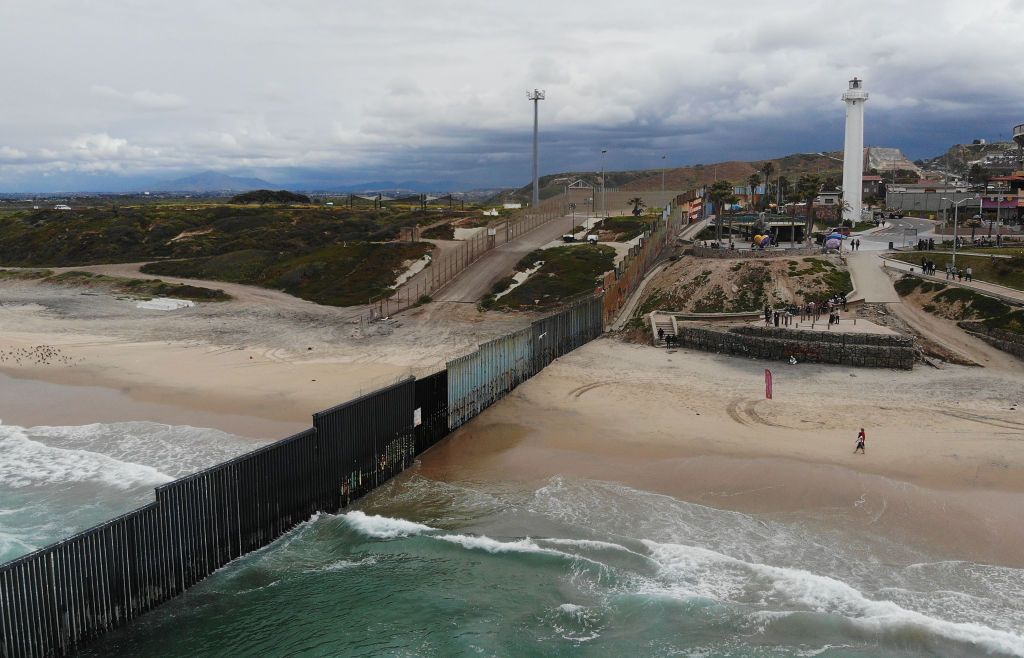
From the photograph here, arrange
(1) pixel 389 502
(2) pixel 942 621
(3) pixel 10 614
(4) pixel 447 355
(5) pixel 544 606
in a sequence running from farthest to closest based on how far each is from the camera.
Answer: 1. (4) pixel 447 355
2. (1) pixel 389 502
3. (5) pixel 544 606
4. (2) pixel 942 621
5. (3) pixel 10 614

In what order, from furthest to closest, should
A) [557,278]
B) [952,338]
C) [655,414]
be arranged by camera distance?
1. [557,278]
2. [952,338]
3. [655,414]

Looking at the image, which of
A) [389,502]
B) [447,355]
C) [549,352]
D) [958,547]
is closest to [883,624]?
[958,547]

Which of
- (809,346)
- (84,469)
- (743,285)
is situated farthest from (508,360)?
(743,285)

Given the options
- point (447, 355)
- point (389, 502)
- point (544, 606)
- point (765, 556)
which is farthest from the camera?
point (447, 355)

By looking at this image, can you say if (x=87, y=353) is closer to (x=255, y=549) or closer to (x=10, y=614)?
(x=255, y=549)

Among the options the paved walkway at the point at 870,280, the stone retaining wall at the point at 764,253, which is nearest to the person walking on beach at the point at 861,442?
the paved walkway at the point at 870,280

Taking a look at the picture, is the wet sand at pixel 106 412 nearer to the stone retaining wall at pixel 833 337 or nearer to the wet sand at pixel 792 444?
the wet sand at pixel 792 444

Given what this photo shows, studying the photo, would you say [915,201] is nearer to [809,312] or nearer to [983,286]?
[983,286]
